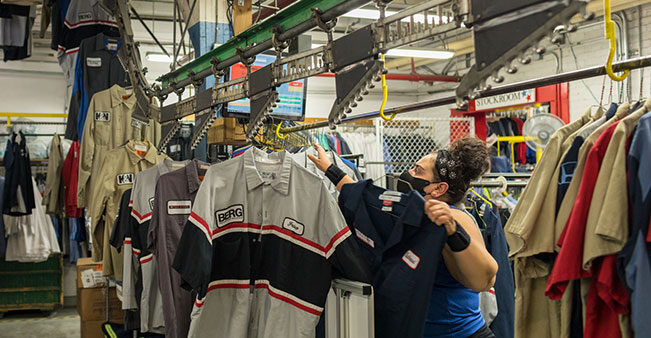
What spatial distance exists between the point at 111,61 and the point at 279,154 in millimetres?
3906

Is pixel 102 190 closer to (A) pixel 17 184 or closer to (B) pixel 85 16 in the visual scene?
(B) pixel 85 16

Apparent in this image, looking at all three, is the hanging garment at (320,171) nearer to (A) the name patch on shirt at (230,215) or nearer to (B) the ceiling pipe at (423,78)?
(A) the name patch on shirt at (230,215)

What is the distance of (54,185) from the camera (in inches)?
320

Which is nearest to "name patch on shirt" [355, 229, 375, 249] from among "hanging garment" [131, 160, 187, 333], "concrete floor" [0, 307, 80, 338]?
"hanging garment" [131, 160, 187, 333]

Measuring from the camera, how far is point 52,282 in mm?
8984

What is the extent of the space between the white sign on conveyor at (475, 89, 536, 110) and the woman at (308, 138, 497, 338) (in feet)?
18.2

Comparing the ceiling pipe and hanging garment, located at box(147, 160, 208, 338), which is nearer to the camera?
hanging garment, located at box(147, 160, 208, 338)

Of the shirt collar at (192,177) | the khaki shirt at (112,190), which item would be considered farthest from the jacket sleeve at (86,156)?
the shirt collar at (192,177)

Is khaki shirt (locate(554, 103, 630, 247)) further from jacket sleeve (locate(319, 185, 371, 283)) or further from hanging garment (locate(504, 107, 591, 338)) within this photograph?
jacket sleeve (locate(319, 185, 371, 283))

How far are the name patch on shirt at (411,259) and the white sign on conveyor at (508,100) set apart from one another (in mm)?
6072

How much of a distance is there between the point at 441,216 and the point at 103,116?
4.37 m

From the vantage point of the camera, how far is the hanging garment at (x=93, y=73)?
5.95m

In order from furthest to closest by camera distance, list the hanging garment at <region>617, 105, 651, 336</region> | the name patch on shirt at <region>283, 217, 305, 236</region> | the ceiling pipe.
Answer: the ceiling pipe
the name patch on shirt at <region>283, 217, 305, 236</region>
the hanging garment at <region>617, 105, 651, 336</region>

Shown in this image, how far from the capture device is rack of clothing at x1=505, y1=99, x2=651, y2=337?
1675 millimetres
